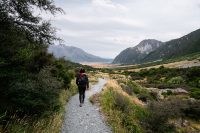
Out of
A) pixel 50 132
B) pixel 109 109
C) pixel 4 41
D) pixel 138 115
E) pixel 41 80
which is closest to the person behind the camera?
pixel 50 132

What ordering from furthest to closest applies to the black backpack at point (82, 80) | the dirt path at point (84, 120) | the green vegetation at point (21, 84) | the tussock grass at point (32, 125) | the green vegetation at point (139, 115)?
1. the black backpack at point (82, 80)
2. the green vegetation at point (139, 115)
3. the dirt path at point (84, 120)
4. the green vegetation at point (21, 84)
5. the tussock grass at point (32, 125)

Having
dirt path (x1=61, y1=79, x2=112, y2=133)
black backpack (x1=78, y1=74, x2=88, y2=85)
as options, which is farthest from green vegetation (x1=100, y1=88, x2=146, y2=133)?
black backpack (x1=78, y1=74, x2=88, y2=85)

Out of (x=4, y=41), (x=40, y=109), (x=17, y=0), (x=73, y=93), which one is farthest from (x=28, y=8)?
(x=73, y=93)

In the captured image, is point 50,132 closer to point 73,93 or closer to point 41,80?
point 41,80

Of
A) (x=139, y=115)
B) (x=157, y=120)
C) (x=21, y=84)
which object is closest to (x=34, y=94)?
(x=21, y=84)

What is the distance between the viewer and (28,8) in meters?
14.9

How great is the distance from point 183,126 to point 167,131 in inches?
247

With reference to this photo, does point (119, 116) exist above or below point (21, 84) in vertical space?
below

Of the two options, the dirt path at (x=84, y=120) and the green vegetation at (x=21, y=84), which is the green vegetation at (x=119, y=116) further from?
the green vegetation at (x=21, y=84)

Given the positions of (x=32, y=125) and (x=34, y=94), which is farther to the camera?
(x=34, y=94)

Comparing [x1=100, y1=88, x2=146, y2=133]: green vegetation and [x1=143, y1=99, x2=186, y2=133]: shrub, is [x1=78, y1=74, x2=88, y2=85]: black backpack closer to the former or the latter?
[x1=100, y1=88, x2=146, y2=133]: green vegetation

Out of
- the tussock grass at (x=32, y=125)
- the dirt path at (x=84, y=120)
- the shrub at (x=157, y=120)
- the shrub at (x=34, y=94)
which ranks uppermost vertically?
the shrub at (x=34, y=94)

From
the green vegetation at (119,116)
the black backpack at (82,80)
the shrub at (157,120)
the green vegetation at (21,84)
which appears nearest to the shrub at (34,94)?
the green vegetation at (21,84)

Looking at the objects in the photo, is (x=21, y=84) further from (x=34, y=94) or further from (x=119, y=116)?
(x=119, y=116)
